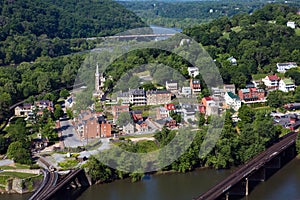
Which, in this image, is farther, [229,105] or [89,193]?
[229,105]

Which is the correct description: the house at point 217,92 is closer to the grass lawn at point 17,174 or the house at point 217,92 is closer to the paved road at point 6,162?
the paved road at point 6,162

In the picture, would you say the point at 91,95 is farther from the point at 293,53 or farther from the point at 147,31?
the point at 147,31

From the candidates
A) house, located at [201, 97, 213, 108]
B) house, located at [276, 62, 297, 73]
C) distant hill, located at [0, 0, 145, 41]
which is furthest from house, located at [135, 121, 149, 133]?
distant hill, located at [0, 0, 145, 41]

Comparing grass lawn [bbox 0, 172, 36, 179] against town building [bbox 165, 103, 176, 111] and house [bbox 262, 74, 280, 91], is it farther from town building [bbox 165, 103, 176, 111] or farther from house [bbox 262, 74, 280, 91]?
house [bbox 262, 74, 280, 91]

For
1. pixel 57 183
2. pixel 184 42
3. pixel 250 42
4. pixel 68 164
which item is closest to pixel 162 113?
pixel 68 164

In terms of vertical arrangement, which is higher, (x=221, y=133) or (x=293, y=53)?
(x=293, y=53)

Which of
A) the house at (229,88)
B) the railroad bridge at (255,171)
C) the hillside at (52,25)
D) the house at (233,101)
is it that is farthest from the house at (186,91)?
the hillside at (52,25)

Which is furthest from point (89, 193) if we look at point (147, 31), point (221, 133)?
point (147, 31)
